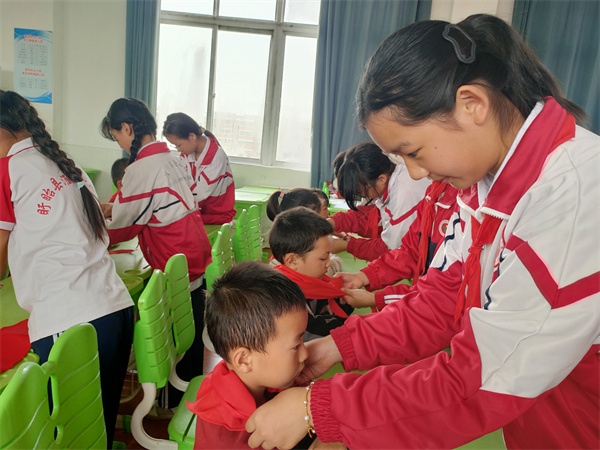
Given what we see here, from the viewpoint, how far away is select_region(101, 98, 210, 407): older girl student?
2.10 metres

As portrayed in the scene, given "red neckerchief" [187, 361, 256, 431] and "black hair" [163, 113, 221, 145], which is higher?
Result: "black hair" [163, 113, 221, 145]

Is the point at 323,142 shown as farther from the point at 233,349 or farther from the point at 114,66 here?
the point at 233,349

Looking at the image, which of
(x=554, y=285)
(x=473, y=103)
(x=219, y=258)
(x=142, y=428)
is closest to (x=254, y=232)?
(x=219, y=258)

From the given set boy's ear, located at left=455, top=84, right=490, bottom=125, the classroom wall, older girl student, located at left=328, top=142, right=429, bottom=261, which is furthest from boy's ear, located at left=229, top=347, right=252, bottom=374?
the classroom wall

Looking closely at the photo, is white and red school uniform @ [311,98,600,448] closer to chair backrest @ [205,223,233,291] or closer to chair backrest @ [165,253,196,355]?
chair backrest @ [165,253,196,355]

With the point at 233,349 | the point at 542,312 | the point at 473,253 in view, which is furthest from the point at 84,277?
the point at 542,312

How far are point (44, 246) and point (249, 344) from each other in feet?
2.59

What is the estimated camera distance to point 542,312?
57cm

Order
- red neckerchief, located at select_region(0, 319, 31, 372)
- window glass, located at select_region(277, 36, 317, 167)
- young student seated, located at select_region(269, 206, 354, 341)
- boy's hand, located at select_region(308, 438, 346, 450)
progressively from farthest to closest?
window glass, located at select_region(277, 36, 317, 167) < young student seated, located at select_region(269, 206, 354, 341) < red neckerchief, located at select_region(0, 319, 31, 372) < boy's hand, located at select_region(308, 438, 346, 450)

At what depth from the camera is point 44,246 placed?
4.41 feet

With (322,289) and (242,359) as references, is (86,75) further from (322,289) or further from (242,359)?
(242,359)

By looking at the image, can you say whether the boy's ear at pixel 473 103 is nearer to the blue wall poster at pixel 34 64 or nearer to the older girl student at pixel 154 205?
the older girl student at pixel 154 205

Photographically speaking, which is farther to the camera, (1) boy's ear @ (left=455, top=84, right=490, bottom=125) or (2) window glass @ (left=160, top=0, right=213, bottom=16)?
(2) window glass @ (left=160, top=0, right=213, bottom=16)

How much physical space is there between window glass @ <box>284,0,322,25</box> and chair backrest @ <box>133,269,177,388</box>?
499 cm
